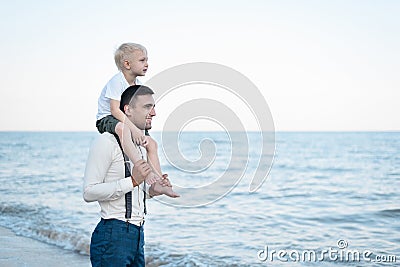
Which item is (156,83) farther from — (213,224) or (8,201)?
(8,201)

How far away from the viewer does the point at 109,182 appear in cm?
275

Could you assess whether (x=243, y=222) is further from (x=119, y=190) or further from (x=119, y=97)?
(x=119, y=190)

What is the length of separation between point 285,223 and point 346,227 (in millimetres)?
1163

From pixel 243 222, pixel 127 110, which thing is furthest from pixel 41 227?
pixel 127 110

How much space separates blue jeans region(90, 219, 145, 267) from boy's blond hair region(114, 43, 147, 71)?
1.15m

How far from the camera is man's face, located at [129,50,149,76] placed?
11.3 feet

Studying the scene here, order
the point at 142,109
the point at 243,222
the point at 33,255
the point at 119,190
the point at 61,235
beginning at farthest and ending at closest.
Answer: the point at 243,222, the point at 61,235, the point at 33,255, the point at 142,109, the point at 119,190

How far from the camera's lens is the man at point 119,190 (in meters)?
2.71

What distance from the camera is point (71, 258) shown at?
7.23 metres

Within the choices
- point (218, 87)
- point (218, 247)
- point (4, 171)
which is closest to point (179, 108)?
point (218, 87)

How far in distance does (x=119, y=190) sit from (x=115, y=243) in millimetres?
302

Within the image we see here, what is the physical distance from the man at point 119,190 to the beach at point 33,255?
4244 mm

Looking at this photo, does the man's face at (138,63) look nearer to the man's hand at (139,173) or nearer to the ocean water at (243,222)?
the ocean water at (243,222)

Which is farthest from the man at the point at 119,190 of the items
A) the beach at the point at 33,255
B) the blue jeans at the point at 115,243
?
the beach at the point at 33,255
